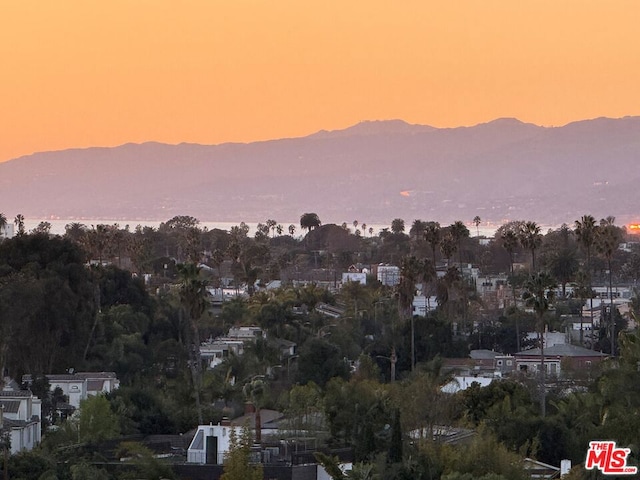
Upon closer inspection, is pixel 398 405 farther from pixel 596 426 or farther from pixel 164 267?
pixel 164 267

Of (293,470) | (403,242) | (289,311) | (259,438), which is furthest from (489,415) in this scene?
(403,242)

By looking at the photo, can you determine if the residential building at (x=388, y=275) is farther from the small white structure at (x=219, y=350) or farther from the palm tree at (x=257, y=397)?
the palm tree at (x=257, y=397)

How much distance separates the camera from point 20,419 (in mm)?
51281

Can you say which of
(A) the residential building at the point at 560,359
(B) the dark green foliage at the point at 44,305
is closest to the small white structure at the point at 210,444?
(B) the dark green foliage at the point at 44,305

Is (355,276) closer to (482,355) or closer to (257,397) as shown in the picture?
(482,355)

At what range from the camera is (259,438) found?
4750 cm

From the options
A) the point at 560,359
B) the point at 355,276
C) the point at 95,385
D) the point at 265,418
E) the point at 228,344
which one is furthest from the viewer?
the point at 355,276

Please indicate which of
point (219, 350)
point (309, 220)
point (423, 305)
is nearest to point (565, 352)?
point (219, 350)

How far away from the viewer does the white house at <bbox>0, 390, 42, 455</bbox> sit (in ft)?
160

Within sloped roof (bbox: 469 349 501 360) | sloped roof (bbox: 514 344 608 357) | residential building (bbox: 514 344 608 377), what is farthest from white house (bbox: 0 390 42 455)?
sloped roof (bbox: 514 344 608 357)

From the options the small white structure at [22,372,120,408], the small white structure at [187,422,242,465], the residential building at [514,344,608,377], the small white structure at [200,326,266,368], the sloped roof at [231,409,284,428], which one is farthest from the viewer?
the small white structure at [200,326,266,368]

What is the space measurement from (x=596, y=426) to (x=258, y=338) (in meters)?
32.3

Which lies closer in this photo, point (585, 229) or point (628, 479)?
point (628, 479)

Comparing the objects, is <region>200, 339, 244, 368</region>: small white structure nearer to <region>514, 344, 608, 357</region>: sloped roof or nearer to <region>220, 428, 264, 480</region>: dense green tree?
<region>514, 344, 608, 357</region>: sloped roof
